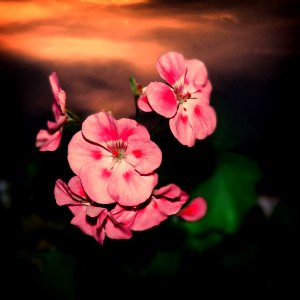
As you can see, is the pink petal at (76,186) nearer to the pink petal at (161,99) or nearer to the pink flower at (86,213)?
the pink flower at (86,213)

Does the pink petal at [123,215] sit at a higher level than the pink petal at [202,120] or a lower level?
lower

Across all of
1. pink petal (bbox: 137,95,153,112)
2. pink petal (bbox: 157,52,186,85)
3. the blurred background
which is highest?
pink petal (bbox: 157,52,186,85)

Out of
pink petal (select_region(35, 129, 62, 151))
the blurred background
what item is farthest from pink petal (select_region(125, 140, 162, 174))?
the blurred background

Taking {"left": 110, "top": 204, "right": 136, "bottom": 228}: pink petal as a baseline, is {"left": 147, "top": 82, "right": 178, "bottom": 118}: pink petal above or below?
above

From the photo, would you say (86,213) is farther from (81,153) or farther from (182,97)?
(182,97)

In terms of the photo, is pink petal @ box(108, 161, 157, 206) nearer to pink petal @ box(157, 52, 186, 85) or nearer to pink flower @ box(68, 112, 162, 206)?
pink flower @ box(68, 112, 162, 206)

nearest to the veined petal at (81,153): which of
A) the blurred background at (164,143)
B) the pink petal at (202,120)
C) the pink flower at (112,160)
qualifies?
the pink flower at (112,160)
